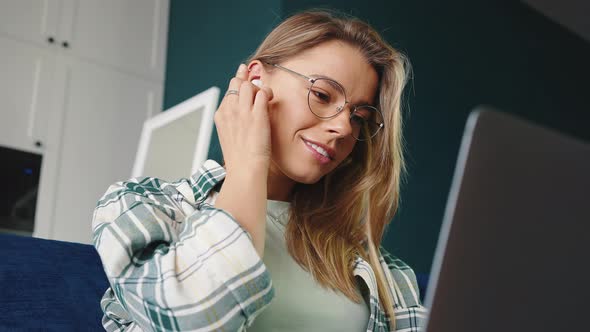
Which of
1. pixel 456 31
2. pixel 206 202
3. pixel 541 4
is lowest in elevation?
pixel 206 202

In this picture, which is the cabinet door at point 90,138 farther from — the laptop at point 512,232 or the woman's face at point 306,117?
the laptop at point 512,232

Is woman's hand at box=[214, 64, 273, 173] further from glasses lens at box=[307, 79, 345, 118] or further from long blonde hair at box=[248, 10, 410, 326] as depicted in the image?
long blonde hair at box=[248, 10, 410, 326]

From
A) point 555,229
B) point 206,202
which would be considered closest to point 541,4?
point 206,202

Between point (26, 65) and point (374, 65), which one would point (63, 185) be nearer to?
point (26, 65)

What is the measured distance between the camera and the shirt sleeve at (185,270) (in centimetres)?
80

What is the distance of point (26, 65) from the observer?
3.45 m

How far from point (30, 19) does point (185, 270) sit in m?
3.17

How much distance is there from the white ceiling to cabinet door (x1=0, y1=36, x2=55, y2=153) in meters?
3.60

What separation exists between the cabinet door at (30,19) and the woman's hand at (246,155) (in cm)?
275

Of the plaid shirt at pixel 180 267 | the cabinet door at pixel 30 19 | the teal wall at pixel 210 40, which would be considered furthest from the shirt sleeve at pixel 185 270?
the cabinet door at pixel 30 19

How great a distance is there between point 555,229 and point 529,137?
90mm

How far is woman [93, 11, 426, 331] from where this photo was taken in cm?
83

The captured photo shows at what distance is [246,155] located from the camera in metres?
1.00

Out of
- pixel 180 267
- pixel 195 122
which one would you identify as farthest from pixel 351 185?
pixel 195 122
